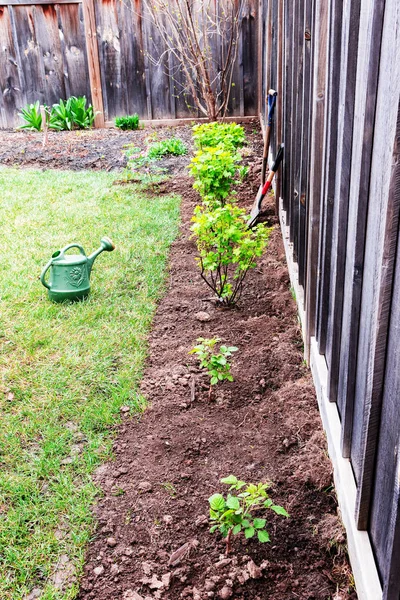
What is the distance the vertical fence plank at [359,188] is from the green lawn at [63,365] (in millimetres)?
1081

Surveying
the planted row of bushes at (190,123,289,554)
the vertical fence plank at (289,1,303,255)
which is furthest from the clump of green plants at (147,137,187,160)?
the vertical fence plank at (289,1,303,255)

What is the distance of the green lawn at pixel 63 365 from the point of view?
2205 millimetres

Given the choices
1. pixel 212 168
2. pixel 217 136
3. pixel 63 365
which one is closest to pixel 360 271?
pixel 63 365

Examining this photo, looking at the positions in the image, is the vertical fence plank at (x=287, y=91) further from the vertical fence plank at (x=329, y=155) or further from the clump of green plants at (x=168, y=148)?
the clump of green plants at (x=168, y=148)

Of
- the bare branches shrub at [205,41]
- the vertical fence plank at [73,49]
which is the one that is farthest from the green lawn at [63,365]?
the vertical fence plank at [73,49]

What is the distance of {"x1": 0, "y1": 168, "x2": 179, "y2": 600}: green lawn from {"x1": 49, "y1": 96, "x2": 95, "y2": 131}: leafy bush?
3.80 meters

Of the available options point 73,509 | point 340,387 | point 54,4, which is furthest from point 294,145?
point 54,4

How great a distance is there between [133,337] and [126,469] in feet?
3.86

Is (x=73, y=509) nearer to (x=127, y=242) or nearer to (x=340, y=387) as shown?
(x=340, y=387)

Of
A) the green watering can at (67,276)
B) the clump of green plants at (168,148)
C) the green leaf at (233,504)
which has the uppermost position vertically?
the clump of green plants at (168,148)

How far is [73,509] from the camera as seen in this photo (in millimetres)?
2303

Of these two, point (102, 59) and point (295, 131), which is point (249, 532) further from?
point (102, 59)

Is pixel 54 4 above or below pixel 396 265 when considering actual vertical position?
above

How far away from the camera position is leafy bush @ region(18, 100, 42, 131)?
31.9 ft
